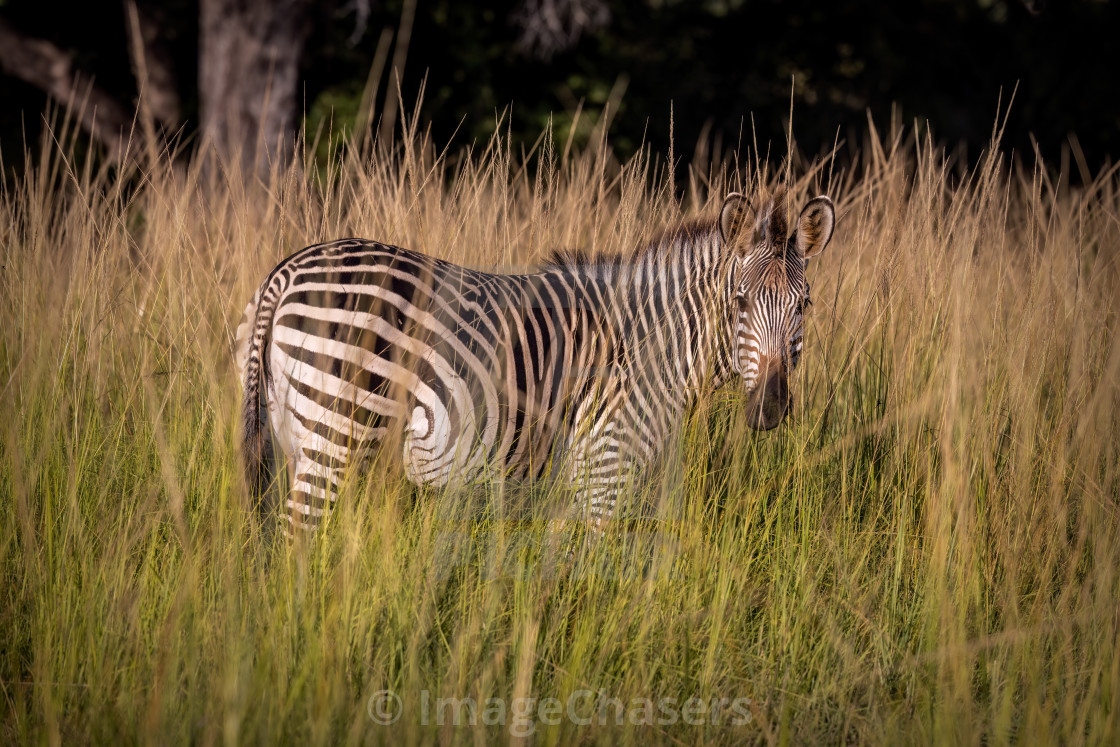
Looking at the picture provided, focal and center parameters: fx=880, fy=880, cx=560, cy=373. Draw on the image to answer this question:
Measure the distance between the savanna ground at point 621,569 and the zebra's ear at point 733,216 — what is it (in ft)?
1.74

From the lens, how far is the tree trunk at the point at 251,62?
6.94 metres

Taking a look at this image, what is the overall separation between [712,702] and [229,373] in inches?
73.1

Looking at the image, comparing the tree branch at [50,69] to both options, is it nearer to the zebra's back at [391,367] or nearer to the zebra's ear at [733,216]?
the zebra's back at [391,367]

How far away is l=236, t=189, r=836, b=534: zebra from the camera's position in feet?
7.85

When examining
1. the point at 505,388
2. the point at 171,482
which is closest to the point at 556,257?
the point at 505,388

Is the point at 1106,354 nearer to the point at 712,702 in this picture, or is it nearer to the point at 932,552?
the point at 932,552

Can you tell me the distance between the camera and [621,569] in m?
2.34

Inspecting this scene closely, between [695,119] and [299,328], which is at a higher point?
[695,119]

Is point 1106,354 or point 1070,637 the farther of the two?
point 1106,354

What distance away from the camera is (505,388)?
2605mm

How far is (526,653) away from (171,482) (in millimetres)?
Answer: 941

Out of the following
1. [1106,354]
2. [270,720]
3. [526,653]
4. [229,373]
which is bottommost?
[270,720]

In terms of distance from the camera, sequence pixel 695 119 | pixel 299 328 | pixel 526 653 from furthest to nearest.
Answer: pixel 695 119 < pixel 299 328 < pixel 526 653

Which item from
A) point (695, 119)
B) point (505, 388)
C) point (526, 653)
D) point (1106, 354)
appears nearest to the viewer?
point (526, 653)
